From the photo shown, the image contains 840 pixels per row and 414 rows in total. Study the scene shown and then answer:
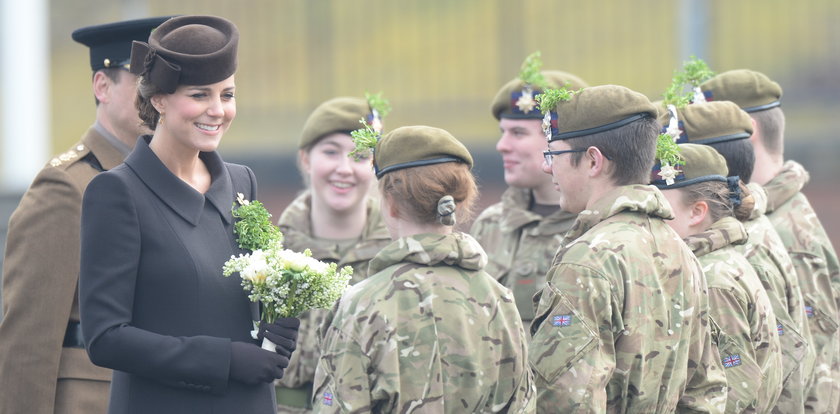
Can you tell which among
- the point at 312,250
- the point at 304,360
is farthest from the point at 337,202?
the point at 304,360

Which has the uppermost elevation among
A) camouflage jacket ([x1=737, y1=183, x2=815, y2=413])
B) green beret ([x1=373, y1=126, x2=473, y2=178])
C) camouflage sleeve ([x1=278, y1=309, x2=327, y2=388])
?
green beret ([x1=373, y1=126, x2=473, y2=178])

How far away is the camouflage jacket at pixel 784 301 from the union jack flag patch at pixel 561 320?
55.3 inches

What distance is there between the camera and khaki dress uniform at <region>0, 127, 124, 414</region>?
4066mm

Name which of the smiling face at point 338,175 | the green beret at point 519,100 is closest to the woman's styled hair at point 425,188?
the smiling face at point 338,175

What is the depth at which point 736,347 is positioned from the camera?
4.39 meters

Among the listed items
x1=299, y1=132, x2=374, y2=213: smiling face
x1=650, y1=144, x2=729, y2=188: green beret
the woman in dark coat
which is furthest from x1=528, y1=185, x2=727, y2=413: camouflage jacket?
x1=299, y1=132, x2=374, y2=213: smiling face

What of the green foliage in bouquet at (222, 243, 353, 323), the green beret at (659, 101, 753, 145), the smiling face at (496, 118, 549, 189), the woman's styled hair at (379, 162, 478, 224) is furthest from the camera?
the smiling face at (496, 118, 549, 189)

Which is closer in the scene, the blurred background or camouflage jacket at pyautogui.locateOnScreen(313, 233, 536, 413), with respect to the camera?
camouflage jacket at pyautogui.locateOnScreen(313, 233, 536, 413)

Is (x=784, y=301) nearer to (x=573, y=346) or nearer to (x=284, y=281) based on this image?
(x=573, y=346)

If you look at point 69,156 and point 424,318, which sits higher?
point 69,156

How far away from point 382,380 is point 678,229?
61.1 inches

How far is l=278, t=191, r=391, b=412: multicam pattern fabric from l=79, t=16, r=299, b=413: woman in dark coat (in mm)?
1730

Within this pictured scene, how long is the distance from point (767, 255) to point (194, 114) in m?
2.53

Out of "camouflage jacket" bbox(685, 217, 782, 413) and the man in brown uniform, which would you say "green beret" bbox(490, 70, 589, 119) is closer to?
"camouflage jacket" bbox(685, 217, 782, 413)
